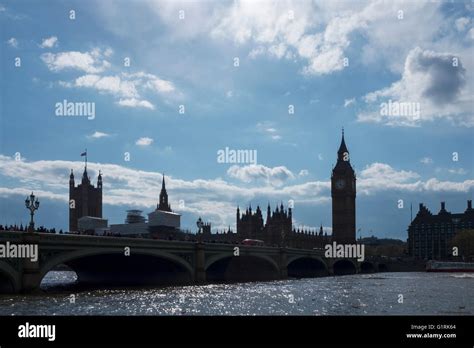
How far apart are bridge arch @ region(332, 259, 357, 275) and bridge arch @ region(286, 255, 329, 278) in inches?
695

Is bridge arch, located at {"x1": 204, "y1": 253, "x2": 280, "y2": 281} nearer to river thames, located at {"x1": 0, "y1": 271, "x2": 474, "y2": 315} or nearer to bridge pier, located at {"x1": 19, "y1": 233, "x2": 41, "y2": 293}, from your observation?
river thames, located at {"x1": 0, "y1": 271, "x2": 474, "y2": 315}

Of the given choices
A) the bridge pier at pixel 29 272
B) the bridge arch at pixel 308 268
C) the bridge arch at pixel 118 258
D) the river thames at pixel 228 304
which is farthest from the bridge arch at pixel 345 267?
the bridge pier at pixel 29 272

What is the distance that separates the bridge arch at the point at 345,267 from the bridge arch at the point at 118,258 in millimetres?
85963

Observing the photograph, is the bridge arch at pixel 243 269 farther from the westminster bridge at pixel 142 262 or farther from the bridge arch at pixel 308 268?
the bridge arch at pixel 308 268

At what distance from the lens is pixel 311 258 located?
12650 cm

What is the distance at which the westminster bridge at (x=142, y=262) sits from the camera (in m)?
48.2

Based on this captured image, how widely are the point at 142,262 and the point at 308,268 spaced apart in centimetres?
6893

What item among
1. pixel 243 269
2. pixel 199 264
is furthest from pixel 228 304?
pixel 243 269

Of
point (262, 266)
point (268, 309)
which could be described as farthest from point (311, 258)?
point (268, 309)

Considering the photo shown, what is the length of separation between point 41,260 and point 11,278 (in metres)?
3.29

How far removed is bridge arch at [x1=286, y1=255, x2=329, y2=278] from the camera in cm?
13062

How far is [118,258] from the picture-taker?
6919cm

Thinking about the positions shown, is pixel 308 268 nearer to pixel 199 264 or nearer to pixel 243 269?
pixel 243 269
